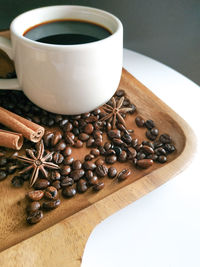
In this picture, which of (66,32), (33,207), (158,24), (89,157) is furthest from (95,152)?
(158,24)

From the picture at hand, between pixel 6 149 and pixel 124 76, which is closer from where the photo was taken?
pixel 6 149

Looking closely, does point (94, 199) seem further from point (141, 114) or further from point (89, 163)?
point (141, 114)

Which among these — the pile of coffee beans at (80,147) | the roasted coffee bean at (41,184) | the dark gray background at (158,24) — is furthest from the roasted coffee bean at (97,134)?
the dark gray background at (158,24)

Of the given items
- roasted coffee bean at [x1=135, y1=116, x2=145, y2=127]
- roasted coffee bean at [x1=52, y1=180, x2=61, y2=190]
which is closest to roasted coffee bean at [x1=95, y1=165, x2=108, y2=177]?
roasted coffee bean at [x1=52, y1=180, x2=61, y2=190]

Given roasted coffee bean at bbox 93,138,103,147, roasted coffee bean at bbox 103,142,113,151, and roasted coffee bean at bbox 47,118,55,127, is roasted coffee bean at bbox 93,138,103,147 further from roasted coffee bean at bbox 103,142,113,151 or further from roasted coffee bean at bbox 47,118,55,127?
roasted coffee bean at bbox 47,118,55,127

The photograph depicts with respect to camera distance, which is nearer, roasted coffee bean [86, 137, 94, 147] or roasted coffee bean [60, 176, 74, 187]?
roasted coffee bean [60, 176, 74, 187]

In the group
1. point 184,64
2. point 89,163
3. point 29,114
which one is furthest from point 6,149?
point 184,64
